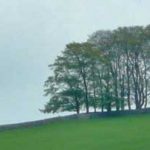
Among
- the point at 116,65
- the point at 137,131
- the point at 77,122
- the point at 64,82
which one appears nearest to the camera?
the point at 137,131

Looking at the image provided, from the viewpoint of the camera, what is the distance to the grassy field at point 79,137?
27.2 m

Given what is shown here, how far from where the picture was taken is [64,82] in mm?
50938

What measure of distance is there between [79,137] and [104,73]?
21.8 m

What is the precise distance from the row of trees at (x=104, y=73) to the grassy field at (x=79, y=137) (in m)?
9.08

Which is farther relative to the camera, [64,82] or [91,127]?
[64,82]

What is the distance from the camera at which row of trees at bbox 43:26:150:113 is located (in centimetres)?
5106

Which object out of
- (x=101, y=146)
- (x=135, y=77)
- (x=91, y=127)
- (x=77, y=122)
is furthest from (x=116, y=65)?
(x=101, y=146)

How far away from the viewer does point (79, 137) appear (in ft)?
105

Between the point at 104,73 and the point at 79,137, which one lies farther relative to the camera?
the point at 104,73

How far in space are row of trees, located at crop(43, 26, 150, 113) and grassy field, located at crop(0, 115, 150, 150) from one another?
9.08 m

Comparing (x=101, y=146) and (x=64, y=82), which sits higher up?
(x=64, y=82)

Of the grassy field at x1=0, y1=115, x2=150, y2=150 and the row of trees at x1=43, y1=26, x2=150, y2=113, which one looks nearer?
the grassy field at x1=0, y1=115, x2=150, y2=150

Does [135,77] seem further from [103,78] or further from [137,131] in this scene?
[137,131]

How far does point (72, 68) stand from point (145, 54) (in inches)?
291
